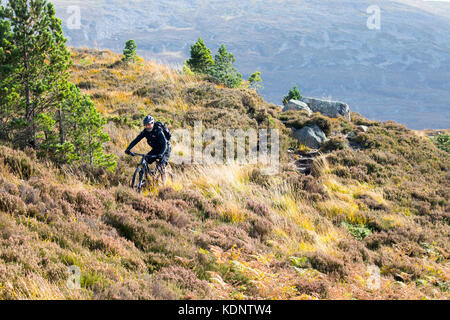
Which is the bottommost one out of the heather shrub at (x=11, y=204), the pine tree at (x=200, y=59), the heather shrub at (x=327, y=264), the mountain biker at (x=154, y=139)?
the heather shrub at (x=327, y=264)

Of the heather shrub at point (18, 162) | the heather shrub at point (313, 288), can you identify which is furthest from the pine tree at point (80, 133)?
the heather shrub at point (313, 288)

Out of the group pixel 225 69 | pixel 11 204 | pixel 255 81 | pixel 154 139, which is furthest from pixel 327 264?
pixel 255 81

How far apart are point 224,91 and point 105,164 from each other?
1155 cm

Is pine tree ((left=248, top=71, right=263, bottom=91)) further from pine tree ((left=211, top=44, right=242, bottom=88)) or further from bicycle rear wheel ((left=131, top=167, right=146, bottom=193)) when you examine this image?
bicycle rear wheel ((left=131, top=167, right=146, bottom=193))

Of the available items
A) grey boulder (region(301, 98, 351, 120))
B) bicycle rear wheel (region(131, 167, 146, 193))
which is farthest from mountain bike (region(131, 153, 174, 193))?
grey boulder (region(301, 98, 351, 120))

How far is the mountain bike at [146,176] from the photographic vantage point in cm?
789

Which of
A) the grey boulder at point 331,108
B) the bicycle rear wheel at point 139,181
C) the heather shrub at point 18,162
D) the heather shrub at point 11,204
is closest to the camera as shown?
the heather shrub at point 11,204

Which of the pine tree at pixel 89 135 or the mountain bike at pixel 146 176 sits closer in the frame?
the mountain bike at pixel 146 176

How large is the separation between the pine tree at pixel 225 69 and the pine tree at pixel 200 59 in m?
0.47

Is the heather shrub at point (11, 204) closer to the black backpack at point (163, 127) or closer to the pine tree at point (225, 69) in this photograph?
the black backpack at point (163, 127)

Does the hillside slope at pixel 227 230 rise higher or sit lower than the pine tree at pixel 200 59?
lower
